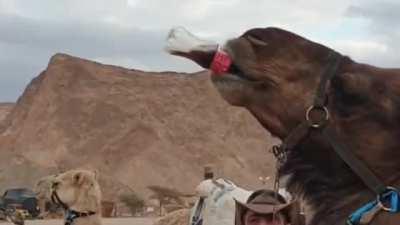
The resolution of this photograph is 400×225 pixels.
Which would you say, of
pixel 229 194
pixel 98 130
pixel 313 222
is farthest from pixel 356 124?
pixel 98 130

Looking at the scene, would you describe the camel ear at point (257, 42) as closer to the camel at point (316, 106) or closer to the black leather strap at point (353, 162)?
the camel at point (316, 106)

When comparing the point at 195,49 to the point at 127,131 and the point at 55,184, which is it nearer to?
the point at 55,184

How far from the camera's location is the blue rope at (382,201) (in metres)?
2.57

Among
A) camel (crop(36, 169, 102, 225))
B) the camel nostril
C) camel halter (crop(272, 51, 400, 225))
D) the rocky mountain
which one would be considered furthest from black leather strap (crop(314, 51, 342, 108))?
the rocky mountain

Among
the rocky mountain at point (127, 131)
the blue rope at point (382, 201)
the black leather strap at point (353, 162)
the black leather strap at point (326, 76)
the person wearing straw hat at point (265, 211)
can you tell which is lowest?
the rocky mountain at point (127, 131)

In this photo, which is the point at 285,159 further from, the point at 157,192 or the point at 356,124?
the point at 157,192

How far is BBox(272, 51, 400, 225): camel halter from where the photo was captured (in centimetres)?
259

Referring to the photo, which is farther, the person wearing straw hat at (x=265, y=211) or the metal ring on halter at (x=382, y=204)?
the person wearing straw hat at (x=265, y=211)

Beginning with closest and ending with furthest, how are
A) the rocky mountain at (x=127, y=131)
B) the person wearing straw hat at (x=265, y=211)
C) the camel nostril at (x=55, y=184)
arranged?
the person wearing straw hat at (x=265, y=211), the camel nostril at (x=55, y=184), the rocky mountain at (x=127, y=131)

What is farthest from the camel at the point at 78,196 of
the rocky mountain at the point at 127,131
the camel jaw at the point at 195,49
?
the rocky mountain at the point at 127,131

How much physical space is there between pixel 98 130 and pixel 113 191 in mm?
12813

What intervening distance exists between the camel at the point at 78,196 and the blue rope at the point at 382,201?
30.2 ft

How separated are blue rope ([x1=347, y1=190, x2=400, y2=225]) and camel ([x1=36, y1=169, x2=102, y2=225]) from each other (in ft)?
30.2

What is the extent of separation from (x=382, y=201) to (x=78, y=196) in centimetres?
1008
